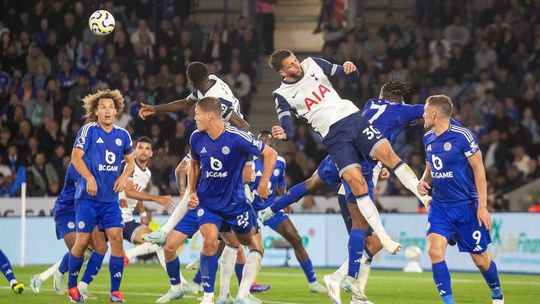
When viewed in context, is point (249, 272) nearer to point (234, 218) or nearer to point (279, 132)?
point (234, 218)

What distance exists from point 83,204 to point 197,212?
154cm

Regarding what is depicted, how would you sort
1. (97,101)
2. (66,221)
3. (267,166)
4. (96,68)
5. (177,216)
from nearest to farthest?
(267,166), (177,216), (97,101), (66,221), (96,68)

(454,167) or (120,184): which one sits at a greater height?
(454,167)

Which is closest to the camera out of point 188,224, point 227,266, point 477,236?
point 477,236

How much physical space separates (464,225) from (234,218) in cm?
230

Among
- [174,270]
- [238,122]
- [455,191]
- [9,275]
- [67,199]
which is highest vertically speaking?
[238,122]

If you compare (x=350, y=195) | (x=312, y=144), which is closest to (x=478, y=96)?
(x=312, y=144)

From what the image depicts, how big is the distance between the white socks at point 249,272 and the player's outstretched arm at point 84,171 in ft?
5.98

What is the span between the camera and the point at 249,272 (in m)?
12.6

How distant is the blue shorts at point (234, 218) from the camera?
40.0 ft

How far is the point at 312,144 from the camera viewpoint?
82.9 ft

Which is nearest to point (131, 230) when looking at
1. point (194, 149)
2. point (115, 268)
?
point (115, 268)

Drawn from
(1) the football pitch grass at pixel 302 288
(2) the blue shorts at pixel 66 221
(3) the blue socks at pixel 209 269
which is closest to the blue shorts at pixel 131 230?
(1) the football pitch grass at pixel 302 288

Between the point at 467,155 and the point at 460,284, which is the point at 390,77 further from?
the point at 467,155
